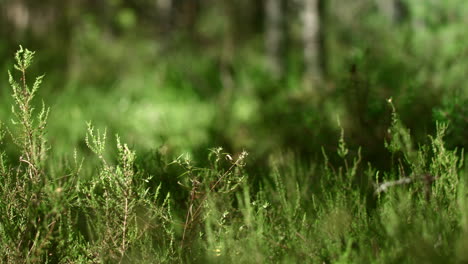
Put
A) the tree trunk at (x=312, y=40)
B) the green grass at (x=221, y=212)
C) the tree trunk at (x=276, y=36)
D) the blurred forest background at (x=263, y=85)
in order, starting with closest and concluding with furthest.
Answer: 1. the green grass at (x=221, y=212)
2. the blurred forest background at (x=263, y=85)
3. the tree trunk at (x=312, y=40)
4. the tree trunk at (x=276, y=36)

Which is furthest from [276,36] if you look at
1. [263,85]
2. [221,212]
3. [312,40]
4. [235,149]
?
[221,212]

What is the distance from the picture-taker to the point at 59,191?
1691 mm

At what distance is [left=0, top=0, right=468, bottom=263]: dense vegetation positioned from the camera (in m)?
1.93

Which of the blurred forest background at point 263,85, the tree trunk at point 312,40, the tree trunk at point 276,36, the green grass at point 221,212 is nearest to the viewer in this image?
the green grass at point 221,212

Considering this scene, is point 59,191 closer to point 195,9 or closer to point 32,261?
point 32,261

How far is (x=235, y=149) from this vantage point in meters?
4.32

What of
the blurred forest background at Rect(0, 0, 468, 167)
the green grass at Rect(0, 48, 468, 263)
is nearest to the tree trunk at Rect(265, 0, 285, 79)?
the blurred forest background at Rect(0, 0, 468, 167)

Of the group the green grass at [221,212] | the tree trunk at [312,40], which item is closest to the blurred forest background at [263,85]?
the tree trunk at [312,40]

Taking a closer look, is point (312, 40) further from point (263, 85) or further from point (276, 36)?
point (276, 36)

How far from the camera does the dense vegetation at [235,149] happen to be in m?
1.93

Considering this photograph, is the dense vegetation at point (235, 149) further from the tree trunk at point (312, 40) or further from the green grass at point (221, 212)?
the tree trunk at point (312, 40)

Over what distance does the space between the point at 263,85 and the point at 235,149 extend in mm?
2879

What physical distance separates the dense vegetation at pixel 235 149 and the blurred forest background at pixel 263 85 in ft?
0.08

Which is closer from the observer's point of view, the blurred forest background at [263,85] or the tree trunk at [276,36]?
the blurred forest background at [263,85]
